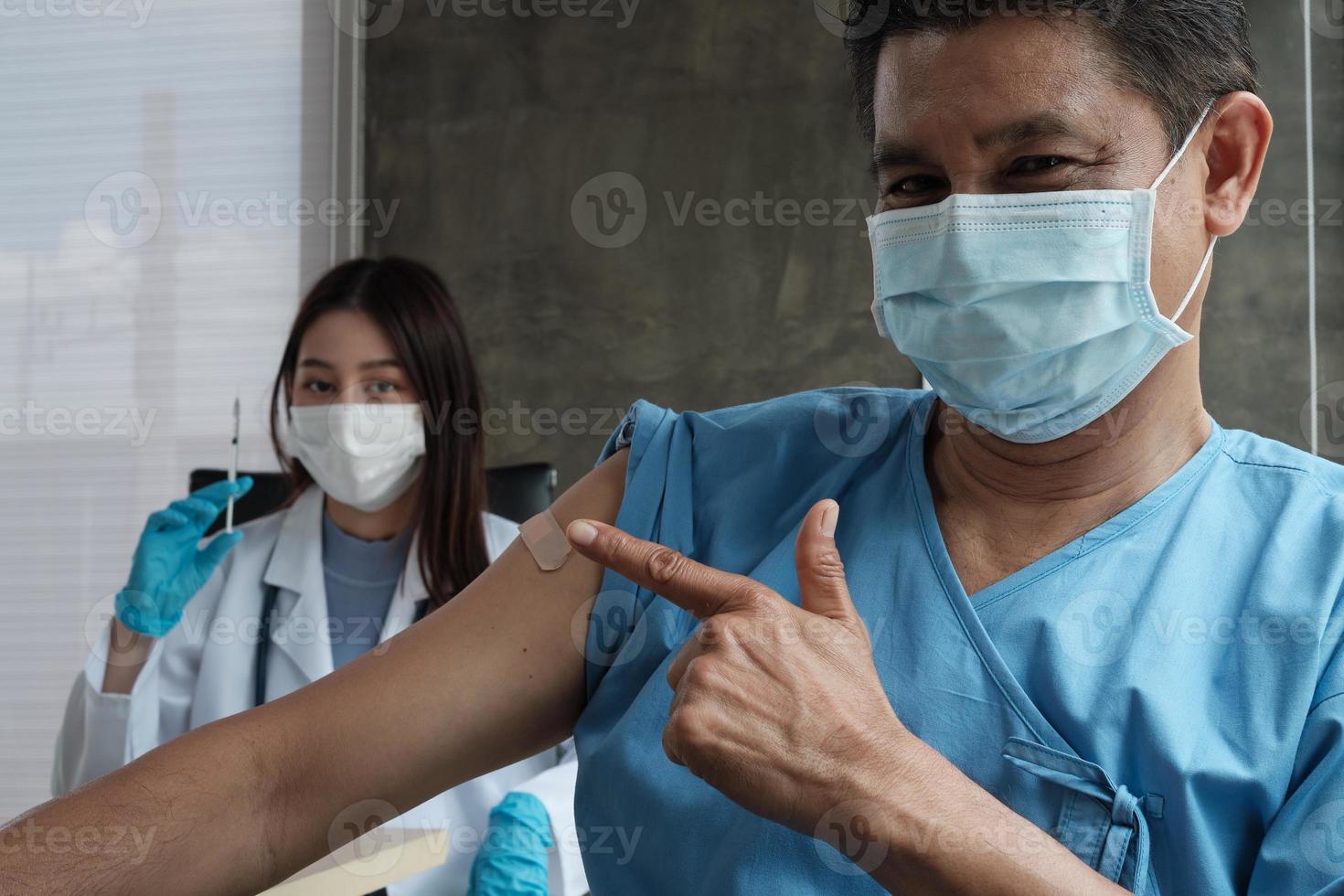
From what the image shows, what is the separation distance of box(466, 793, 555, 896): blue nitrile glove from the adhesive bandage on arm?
37.1 inches

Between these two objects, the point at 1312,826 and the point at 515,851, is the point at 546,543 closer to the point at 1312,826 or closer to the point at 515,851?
the point at 1312,826

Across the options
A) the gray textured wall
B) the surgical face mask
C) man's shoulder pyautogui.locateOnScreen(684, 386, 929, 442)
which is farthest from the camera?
the gray textured wall

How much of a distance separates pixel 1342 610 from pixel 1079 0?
53 centimetres

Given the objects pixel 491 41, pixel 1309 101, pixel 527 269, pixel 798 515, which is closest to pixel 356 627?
pixel 798 515

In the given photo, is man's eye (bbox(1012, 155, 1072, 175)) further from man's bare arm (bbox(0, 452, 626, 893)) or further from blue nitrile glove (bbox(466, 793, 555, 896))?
blue nitrile glove (bbox(466, 793, 555, 896))

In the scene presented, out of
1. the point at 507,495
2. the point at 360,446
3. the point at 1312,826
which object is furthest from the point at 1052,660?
the point at 507,495

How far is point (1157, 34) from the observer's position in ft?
3.15

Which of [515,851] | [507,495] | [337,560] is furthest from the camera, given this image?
[507,495]

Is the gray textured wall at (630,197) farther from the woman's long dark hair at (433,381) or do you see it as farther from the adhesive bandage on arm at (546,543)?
the adhesive bandage on arm at (546,543)

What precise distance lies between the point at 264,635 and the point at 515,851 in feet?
2.38

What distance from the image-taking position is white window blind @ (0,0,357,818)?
2.88 metres

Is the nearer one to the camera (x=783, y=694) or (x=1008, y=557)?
(x=783, y=694)

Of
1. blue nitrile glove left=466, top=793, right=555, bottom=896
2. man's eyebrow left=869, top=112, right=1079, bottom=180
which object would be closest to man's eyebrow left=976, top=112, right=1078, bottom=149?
man's eyebrow left=869, top=112, right=1079, bottom=180

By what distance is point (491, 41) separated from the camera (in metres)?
4.14
